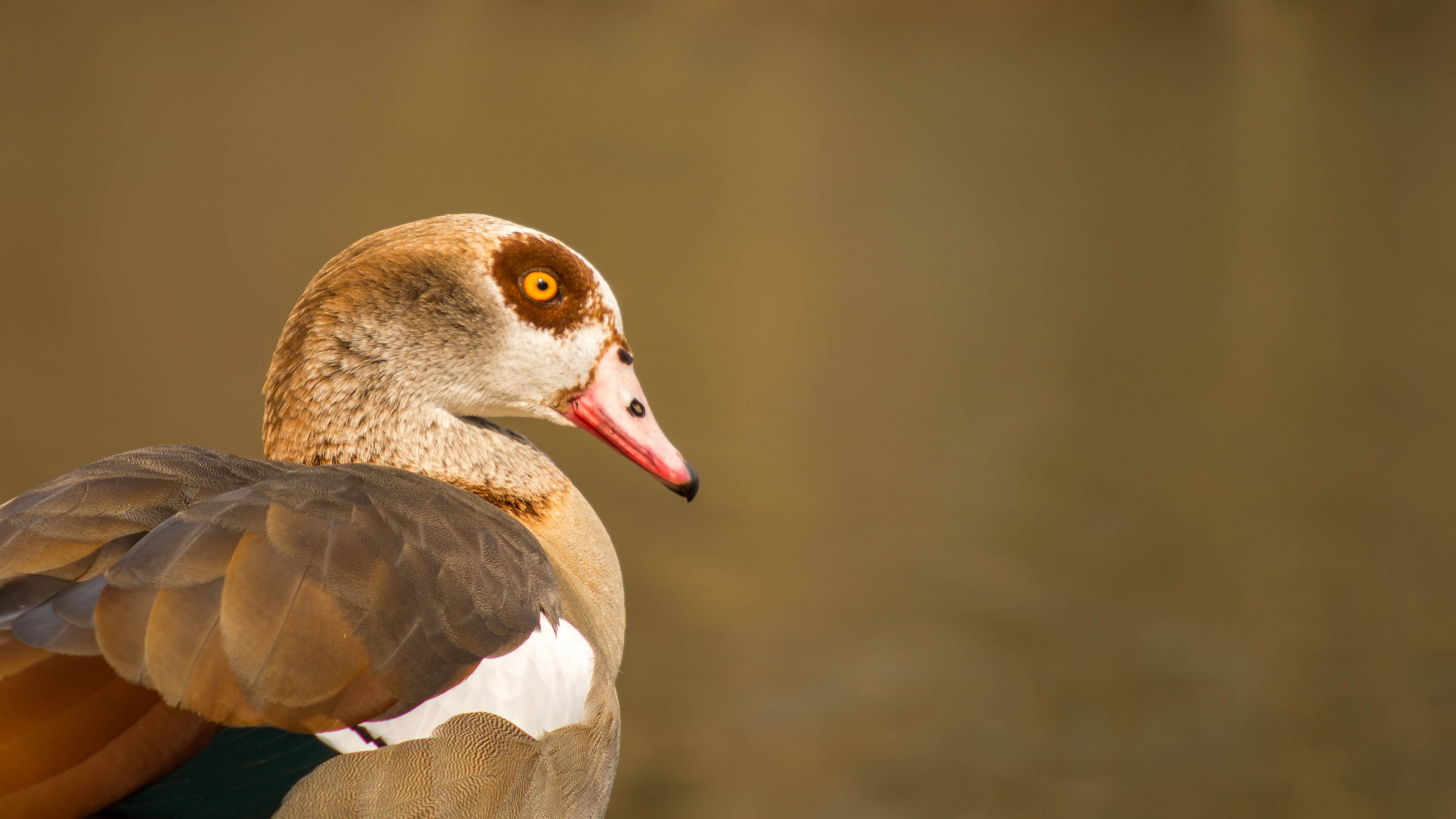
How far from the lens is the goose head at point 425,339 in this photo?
1.23 meters

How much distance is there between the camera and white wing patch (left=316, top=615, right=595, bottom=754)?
35.4 inches

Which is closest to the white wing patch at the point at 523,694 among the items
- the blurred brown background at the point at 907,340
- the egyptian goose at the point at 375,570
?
the egyptian goose at the point at 375,570

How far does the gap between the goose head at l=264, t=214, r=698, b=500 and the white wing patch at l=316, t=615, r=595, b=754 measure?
303mm

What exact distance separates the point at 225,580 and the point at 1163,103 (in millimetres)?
6262

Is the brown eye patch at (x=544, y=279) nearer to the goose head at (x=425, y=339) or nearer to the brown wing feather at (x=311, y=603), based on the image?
the goose head at (x=425, y=339)

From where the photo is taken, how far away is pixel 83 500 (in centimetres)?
91

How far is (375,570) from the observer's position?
2.98 feet

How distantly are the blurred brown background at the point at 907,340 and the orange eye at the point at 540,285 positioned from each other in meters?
0.83

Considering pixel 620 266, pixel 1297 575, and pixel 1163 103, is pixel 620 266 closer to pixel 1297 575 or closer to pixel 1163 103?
pixel 1297 575

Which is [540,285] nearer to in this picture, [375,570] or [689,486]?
[689,486]

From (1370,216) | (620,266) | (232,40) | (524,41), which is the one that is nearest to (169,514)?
(620,266)

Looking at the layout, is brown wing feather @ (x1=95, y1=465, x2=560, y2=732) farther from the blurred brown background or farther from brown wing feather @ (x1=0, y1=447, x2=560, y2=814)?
the blurred brown background

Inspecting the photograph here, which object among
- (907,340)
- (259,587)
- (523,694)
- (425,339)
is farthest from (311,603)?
(907,340)

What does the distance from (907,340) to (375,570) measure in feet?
9.98
